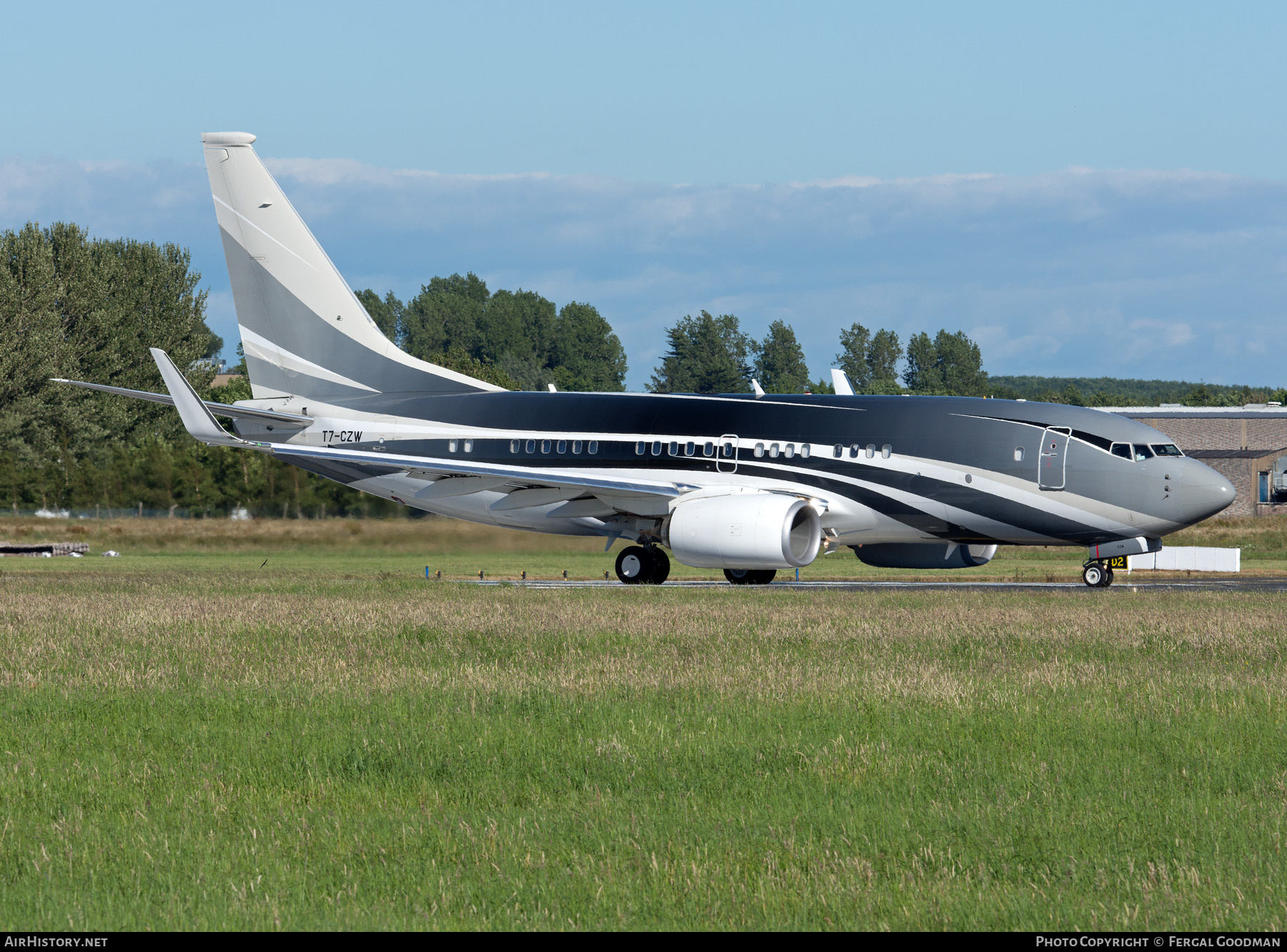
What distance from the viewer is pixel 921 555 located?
32.9 meters

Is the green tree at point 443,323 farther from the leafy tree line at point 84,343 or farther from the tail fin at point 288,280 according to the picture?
the tail fin at point 288,280

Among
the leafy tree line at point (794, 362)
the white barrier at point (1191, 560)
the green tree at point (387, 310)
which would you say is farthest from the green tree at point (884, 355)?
the white barrier at point (1191, 560)

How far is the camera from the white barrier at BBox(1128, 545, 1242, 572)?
45.4 meters

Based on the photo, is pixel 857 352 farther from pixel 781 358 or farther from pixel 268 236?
pixel 268 236

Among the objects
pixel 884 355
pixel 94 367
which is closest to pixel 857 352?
pixel 884 355

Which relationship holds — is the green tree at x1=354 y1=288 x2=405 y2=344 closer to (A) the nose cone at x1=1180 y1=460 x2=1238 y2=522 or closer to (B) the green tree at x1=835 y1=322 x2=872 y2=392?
(B) the green tree at x1=835 y1=322 x2=872 y2=392

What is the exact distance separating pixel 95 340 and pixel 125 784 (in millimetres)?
88636

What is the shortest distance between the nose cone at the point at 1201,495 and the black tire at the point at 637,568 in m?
12.3

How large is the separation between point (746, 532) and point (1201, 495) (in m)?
9.57

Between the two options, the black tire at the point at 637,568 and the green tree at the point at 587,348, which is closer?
the black tire at the point at 637,568

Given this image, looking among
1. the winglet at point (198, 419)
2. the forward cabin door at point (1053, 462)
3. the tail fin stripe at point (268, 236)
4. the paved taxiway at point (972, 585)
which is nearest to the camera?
the forward cabin door at point (1053, 462)

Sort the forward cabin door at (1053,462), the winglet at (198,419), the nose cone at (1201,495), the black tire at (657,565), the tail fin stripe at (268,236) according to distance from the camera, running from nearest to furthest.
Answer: the nose cone at (1201,495)
the forward cabin door at (1053,462)
the winglet at (198,419)
the black tire at (657,565)
the tail fin stripe at (268,236)

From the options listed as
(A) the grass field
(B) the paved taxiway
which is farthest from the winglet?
(A) the grass field

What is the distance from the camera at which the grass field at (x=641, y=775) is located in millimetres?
6910
